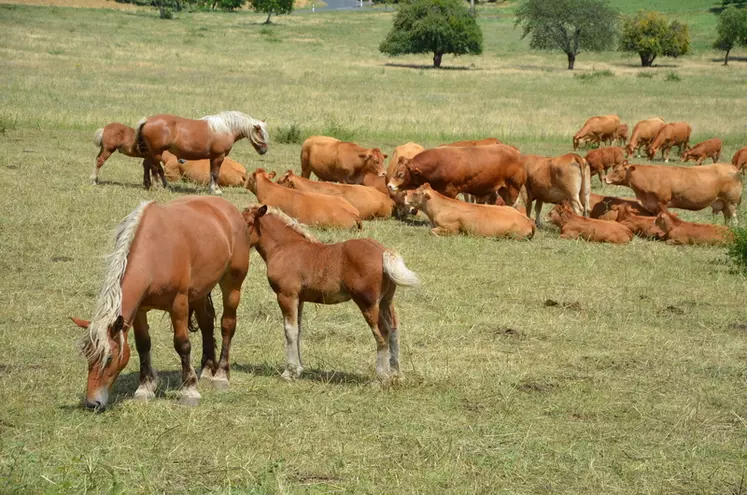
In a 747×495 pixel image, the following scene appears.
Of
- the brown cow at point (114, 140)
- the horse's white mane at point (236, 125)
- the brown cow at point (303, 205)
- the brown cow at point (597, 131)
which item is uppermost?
the horse's white mane at point (236, 125)

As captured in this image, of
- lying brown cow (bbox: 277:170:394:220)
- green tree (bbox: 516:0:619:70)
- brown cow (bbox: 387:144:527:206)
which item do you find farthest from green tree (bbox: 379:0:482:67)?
lying brown cow (bbox: 277:170:394:220)

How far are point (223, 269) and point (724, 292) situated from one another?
22.6 ft

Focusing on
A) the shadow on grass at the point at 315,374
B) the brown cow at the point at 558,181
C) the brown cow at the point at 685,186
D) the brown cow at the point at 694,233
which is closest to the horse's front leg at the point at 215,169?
the brown cow at the point at 558,181

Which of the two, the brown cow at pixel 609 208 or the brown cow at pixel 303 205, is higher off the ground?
the brown cow at pixel 303 205

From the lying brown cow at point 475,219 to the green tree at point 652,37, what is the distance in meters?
54.5

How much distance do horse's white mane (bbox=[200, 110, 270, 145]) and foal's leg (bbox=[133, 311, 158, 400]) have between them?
11.1 m

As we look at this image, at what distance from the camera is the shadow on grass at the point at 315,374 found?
28.3 ft

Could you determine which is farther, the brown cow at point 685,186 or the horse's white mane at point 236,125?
the horse's white mane at point 236,125

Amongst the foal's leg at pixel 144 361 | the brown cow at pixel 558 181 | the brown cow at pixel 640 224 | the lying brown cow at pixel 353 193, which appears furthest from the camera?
the brown cow at pixel 558 181

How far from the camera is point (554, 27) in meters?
66.6

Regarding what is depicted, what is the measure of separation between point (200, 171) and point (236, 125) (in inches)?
47.3

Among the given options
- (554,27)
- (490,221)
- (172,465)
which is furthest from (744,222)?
(554,27)

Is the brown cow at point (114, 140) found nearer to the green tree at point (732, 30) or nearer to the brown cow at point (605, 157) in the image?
the brown cow at point (605, 157)

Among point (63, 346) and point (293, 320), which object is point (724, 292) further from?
point (63, 346)
